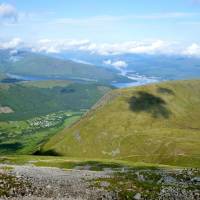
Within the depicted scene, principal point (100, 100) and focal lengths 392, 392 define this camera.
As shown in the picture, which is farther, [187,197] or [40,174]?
[40,174]

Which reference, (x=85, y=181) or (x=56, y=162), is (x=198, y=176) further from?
(x=56, y=162)

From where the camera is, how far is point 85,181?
74.0 m

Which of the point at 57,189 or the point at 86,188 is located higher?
the point at 57,189

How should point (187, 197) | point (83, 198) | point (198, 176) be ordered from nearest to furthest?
point (83, 198) → point (187, 197) → point (198, 176)

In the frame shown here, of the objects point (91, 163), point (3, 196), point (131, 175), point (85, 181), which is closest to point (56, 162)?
point (91, 163)

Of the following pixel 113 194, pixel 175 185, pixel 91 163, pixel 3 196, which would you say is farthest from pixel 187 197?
pixel 91 163

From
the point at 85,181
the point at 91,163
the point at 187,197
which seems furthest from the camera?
the point at 91,163

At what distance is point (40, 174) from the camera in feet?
254

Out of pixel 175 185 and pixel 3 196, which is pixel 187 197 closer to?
pixel 175 185

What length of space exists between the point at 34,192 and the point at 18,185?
3320mm

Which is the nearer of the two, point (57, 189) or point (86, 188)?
point (57, 189)

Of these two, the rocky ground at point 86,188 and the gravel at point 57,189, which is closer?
the gravel at point 57,189

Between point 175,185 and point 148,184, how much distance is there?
523cm

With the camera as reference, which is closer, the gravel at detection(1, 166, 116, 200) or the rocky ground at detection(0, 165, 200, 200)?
the gravel at detection(1, 166, 116, 200)
